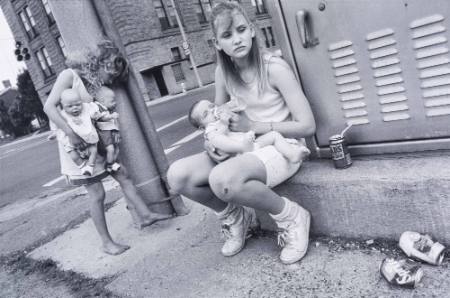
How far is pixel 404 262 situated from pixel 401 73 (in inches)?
35.6

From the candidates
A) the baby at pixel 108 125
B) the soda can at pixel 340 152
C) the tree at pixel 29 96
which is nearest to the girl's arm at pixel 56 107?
the baby at pixel 108 125

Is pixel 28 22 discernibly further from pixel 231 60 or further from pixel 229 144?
pixel 229 144

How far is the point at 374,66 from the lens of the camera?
190cm

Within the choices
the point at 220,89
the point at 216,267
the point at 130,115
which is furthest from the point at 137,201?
the point at 220,89

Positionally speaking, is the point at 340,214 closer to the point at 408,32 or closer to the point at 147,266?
the point at 408,32

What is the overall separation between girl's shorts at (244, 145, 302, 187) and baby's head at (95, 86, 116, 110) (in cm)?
136

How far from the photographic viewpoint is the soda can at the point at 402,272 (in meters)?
1.56

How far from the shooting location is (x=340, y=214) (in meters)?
2.03

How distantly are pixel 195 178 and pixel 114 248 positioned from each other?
41.8 inches

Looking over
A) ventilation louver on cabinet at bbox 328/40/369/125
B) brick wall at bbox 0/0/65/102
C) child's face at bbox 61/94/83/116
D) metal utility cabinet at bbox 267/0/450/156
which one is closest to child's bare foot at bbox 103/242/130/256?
child's face at bbox 61/94/83/116

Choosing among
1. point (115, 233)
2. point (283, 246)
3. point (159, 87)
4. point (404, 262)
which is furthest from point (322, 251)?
point (159, 87)

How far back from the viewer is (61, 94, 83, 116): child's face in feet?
8.28

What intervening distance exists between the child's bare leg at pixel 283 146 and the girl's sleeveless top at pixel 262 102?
0.15 m

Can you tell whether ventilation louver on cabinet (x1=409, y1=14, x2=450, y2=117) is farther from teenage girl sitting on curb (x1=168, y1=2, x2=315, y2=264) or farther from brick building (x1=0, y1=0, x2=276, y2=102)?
brick building (x1=0, y1=0, x2=276, y2=102)
